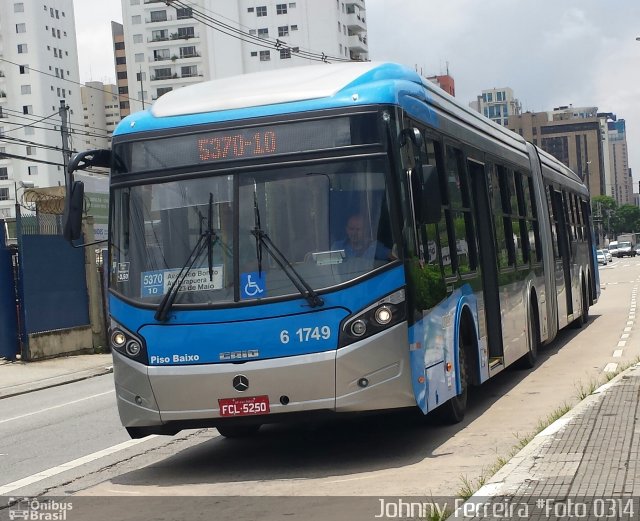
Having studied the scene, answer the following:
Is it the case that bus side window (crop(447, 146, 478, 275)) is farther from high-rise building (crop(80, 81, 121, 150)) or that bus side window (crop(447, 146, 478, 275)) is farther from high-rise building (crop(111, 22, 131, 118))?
high-rise building (crop(111, 22, 131, 118))

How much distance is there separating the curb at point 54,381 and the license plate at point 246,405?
1223 cm

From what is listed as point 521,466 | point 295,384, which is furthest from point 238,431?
point 521,466

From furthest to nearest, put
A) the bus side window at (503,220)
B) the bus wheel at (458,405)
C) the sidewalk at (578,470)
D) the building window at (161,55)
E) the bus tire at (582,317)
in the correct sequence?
the building window at (161,55)
the bus tire at (582,317)
the bus side window at (503,220)
the bus wheel at (458,405)
the sidewalk at (578,470)

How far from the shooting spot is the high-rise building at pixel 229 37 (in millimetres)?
112062

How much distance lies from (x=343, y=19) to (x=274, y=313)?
109 meters

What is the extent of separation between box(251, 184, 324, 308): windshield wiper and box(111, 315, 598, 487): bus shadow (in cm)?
136

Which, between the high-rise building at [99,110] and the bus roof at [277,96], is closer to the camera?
the bus roof at [277,96]

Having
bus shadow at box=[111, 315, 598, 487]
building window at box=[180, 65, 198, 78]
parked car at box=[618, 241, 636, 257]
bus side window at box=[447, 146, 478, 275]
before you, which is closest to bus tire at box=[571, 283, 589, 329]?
bus shadow at box=[111, 315, 598, 487]

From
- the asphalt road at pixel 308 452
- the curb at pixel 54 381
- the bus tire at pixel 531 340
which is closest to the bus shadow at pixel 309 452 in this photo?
the asphalt road at pixel 308 452

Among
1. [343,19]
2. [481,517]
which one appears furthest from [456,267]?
[343,19]

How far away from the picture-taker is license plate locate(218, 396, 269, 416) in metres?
8.91

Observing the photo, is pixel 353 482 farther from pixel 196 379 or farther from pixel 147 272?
pixel 147 272

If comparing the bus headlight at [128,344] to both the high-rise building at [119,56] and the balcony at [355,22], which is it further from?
the high-rise building at [119,56]

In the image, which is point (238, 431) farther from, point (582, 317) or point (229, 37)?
point (229, 37)
